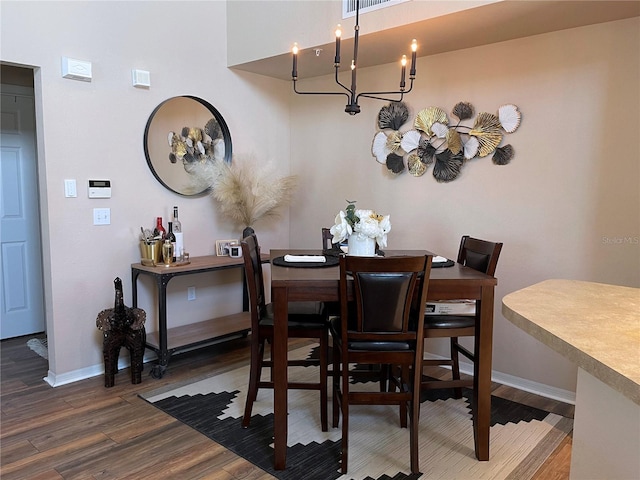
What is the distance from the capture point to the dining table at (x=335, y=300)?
6.91ft

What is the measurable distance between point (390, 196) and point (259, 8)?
1748 millimetres

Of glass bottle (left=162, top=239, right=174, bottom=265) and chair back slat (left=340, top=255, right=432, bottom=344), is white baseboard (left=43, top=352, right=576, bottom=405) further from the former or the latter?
chair back slat (left=340, top=255, right=432, bottom=344)

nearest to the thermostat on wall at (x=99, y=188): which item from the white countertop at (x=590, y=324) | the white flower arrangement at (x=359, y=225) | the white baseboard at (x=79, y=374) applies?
the white baseboard at (x=79, y=374)

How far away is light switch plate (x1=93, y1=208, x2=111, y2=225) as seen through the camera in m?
3.20

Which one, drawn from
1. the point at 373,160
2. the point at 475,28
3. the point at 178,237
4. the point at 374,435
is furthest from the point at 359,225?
the point at 178,237

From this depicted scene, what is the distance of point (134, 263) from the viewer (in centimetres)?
342

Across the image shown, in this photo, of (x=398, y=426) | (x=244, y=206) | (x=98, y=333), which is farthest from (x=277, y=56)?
(x=398, y=426)

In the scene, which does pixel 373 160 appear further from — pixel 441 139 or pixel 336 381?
pixel 336 381

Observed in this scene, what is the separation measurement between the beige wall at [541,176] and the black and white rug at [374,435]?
610 mm

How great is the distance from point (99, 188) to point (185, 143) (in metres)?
0.78

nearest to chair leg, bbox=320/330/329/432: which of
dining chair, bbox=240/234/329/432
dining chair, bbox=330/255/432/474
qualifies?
dining chair, bbox=240/234/329/432

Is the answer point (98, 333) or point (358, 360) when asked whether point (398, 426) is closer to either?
point (358, 360)

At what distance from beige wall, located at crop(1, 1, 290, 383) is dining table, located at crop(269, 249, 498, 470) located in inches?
65.2

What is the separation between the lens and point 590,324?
3.96 feet
